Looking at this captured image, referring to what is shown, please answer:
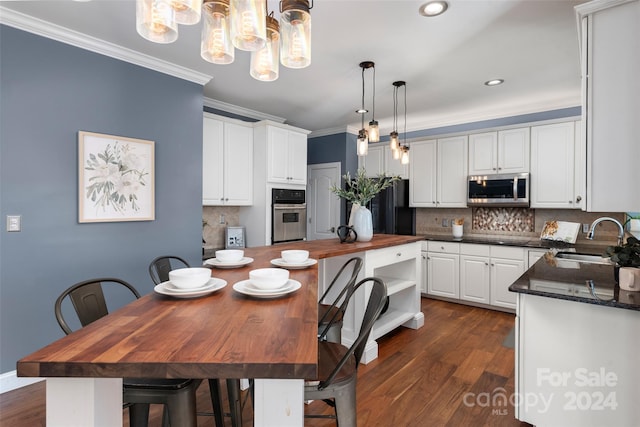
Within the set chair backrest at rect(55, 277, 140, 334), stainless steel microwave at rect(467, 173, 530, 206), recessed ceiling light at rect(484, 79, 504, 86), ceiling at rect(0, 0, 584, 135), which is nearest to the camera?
chair backrest at rect(55, 277, 140, 334)

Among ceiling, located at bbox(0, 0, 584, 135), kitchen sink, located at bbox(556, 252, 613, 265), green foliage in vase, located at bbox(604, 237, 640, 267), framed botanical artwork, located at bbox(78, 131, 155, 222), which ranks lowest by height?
kitchen sink, located at bbox(556, 252, 613, 265)

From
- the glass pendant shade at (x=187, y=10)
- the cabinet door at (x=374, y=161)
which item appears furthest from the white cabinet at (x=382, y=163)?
the glass pendant shade at (x=187, y=10)

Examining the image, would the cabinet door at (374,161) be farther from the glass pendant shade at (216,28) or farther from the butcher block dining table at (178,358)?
the butcher block dining table at (178,358)

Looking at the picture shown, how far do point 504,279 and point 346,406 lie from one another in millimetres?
3499

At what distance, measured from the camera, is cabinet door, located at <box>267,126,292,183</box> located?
14.2 feet

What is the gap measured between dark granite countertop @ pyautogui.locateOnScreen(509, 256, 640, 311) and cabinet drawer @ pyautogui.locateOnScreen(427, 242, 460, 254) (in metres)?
2.03

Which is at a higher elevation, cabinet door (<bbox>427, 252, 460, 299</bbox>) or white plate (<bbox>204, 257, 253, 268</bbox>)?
white plate (<bbox>204, 257, 253, 268</bbox>)

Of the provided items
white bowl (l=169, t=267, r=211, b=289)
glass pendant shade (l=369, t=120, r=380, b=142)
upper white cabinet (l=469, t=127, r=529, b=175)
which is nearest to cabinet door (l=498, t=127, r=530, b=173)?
upper white cabinet (l=469, t=127, r=529, b=175)

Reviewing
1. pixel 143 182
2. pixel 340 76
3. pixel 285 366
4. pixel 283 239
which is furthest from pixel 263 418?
pixel 283 239

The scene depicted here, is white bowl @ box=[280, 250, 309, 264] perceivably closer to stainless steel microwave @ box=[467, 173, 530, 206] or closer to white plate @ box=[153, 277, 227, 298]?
white plate @ box=[153, 277, 227, 298]

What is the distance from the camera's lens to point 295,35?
4.06ft

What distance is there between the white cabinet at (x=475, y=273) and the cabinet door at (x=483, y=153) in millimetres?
1021

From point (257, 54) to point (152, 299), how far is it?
1.07 metres

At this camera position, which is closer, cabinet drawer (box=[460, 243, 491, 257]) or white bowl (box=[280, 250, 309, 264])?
white bowl (box=[280, 250, 309, 264])
